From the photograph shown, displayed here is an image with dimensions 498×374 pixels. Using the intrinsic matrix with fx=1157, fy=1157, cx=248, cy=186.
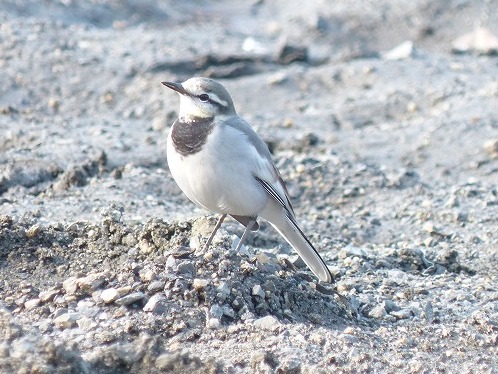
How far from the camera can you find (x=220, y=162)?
711 centimetres

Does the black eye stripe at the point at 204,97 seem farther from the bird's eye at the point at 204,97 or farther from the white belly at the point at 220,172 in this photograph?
the white belly at the point at 220,172

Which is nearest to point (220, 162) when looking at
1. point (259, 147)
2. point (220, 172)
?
point (220, 172)

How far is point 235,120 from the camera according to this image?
24.4 feet

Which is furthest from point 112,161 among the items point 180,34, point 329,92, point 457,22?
point 457,22

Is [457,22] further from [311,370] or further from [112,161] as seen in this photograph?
[311,370]

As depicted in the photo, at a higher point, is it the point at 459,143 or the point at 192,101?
the point at 192,101

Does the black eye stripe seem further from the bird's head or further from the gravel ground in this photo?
the gravel ground

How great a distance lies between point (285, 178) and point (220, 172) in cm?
353

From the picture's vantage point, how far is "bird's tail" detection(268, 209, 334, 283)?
24.4ft

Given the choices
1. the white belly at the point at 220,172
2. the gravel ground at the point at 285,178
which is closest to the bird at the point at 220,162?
the white belly at the point at 220,172

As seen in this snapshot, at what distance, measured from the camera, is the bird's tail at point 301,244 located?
7438mm

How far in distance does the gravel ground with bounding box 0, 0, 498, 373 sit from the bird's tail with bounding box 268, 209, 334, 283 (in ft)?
0.48

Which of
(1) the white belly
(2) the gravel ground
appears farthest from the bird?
(2) the gravel ground

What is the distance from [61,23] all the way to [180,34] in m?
1.69
